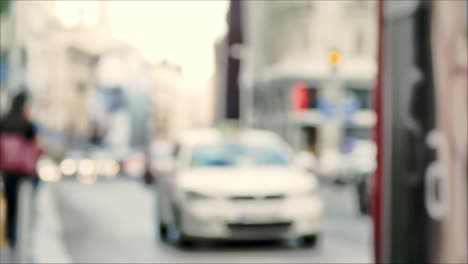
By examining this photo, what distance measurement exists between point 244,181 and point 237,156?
1145 mm

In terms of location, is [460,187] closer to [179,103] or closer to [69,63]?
[69,63]

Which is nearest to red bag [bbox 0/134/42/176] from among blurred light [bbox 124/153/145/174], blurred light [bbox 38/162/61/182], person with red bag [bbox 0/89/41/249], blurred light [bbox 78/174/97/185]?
person with red bag [bbox 0/89/41/249]

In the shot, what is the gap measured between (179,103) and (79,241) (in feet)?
391

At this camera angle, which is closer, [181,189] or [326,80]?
[181,189]

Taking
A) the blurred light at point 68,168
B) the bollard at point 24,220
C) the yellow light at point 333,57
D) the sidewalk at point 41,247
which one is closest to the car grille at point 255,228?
the sidewalk at point 41,247

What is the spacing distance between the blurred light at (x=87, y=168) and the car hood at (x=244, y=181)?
142 ft

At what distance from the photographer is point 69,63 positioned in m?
122

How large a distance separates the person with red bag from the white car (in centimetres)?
236

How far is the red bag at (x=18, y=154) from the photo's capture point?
1047 cm

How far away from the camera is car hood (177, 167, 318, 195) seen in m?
12.7

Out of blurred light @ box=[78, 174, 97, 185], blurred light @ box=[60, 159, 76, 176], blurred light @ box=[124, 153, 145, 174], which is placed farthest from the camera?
blurred light @ box=[60, 159, 76, 176]

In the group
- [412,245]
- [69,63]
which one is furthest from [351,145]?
[69,63]

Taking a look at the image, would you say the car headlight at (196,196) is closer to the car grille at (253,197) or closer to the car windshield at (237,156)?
the car grille at (253,197)

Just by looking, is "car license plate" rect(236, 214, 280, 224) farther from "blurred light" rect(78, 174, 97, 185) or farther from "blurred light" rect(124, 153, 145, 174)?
"blurred light" rect(78, 174, 97, 185)
